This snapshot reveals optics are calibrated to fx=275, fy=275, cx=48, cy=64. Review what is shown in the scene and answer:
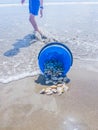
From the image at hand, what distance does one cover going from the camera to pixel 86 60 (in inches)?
242

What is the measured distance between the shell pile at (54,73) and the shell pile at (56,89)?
0.58ft

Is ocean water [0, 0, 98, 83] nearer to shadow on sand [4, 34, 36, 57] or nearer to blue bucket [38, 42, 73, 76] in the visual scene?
shadow on sand [4, 34, 36, 57]

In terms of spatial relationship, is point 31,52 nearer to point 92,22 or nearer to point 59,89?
point 59,89

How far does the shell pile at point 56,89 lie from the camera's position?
15.4 ft

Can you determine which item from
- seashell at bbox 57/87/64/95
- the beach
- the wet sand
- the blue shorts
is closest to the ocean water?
the beach

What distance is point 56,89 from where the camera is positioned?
4777 millimetres

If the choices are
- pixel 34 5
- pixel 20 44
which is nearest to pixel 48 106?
pixel 20 44

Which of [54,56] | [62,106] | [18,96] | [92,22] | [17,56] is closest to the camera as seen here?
[62,106]

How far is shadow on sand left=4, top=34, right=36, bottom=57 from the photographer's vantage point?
6.78 m

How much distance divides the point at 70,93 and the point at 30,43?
3.18 meters

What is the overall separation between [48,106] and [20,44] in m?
3.42

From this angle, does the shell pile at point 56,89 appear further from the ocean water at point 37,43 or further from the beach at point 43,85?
the ocean water at point 37,43

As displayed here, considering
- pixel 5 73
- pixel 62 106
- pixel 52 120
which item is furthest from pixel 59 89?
pixel 5 73

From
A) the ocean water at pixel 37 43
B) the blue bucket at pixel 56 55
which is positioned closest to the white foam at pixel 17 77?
the ocean water at pixel 37 43
